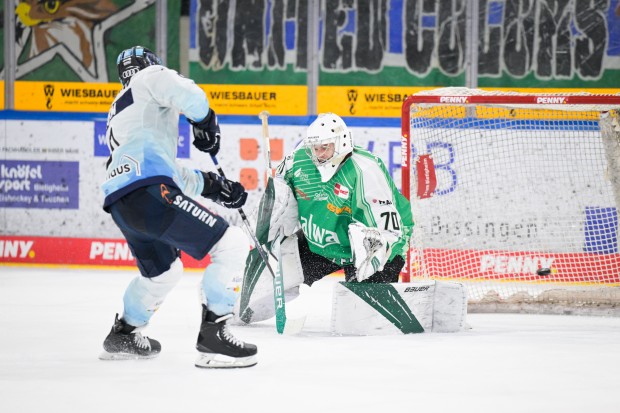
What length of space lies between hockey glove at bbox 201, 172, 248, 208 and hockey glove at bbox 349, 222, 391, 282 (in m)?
0.72

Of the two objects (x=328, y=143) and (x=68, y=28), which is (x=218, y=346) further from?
(x=68, y=28)

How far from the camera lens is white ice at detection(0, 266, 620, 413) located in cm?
281

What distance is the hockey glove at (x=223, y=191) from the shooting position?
3459 millimetres

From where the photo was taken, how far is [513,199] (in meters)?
6.27

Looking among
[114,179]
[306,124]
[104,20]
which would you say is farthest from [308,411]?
[104,20]

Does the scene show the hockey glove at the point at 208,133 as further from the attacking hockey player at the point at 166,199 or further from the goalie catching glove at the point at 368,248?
the goalie catching glove at the point at 368,248

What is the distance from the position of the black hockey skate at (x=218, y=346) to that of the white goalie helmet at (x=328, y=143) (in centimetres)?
109

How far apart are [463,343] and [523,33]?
12.1 feet

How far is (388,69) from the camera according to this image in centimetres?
720

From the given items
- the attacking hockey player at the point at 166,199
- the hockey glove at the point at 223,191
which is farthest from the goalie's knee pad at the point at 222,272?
the hockey glove at the point at 223,191

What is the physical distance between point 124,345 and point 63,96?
4416 mm

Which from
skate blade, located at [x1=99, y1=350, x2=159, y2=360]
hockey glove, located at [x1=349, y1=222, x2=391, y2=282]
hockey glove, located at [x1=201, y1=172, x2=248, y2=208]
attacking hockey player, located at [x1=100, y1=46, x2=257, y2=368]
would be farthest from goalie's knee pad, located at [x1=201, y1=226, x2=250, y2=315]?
hockey glove, located at [x1=349, y1=222, x2=391, y2=282]

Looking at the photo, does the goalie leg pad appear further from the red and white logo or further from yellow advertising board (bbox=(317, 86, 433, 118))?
yellow advertising board (bbox=(317, 86, 433, 118))

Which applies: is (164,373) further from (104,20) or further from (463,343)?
(104,20)
